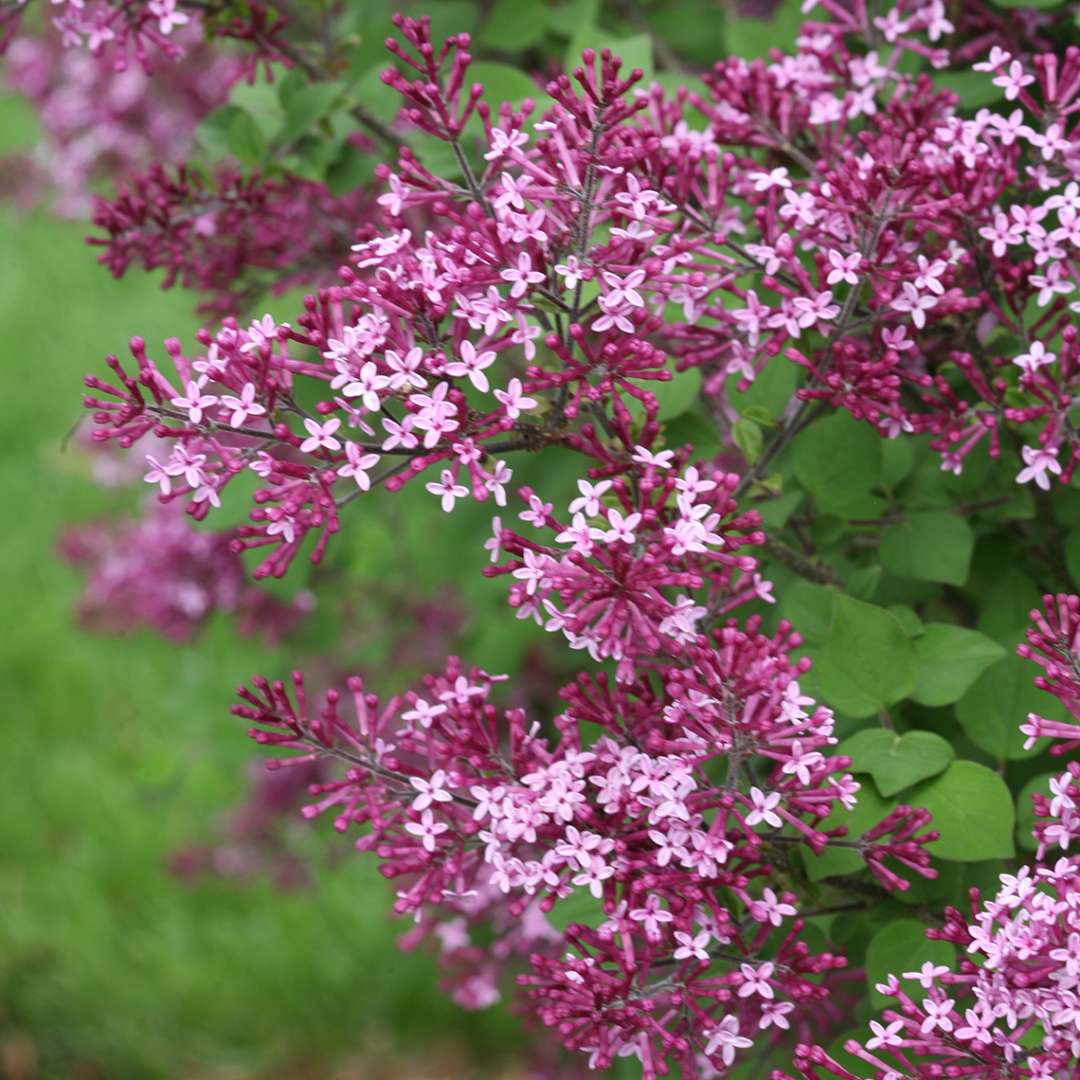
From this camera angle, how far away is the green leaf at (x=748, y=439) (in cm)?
188

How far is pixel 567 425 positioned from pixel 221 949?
10.4 feet

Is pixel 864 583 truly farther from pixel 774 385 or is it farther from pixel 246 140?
pixel 246 140

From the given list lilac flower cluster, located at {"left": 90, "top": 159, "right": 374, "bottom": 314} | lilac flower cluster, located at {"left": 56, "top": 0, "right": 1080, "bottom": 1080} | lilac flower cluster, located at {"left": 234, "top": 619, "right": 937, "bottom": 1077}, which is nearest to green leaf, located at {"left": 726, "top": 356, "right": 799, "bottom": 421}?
lilac flower cluster, located at {"left": 56, "top": 0, "right": 1080, "bottom": 1080}

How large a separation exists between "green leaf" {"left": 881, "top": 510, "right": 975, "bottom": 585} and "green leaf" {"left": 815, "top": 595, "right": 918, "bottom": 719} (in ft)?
0.69

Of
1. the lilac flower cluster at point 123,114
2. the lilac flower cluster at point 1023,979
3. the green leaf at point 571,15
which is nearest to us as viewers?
the lilac flower cluster at point 1023,979

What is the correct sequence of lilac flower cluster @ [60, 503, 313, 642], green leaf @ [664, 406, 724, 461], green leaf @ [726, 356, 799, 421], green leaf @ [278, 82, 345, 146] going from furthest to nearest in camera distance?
1. lilac flower cluster @ [60, 503, 313, 642]
2. green leaf @ [278, 82, 345, 146]
3. green leaf @ [664, 406, 724, 461]
4. green leaf @ [726, 356, 799, 421]

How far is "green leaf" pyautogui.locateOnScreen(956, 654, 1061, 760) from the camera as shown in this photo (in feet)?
6.19

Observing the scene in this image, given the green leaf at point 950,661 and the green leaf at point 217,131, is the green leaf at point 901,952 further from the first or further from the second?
the green leaf at point 217,131

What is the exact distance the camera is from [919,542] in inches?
77.4

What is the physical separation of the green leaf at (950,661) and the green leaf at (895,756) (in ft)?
0.35

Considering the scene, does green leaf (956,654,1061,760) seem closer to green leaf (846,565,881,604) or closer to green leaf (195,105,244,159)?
green leaf (846,565,881,604)

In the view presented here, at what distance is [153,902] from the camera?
14.7 ft

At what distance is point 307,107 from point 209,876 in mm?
2869

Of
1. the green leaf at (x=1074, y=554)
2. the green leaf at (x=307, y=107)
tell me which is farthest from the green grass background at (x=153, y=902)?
the green leaf at (x=1074, y=554)
